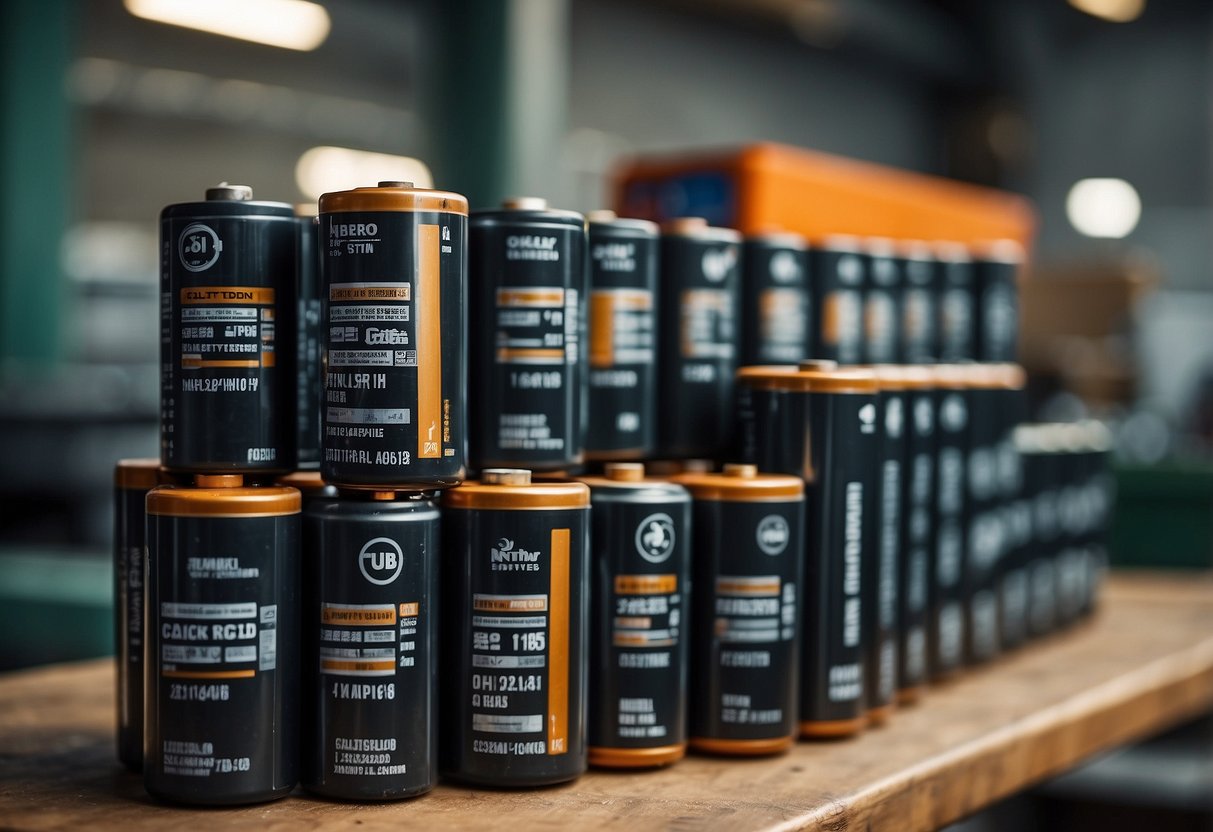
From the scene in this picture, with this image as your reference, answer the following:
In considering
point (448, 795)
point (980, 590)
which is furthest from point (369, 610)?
point (980, 590)

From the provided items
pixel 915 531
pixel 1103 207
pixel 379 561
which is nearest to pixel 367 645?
pixel 379 561

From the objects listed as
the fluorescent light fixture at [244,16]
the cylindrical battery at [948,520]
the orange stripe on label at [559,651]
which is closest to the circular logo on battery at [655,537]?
the orange stripe on label at [559,651]

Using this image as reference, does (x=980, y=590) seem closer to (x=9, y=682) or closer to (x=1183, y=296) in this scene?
(x=9, y=682)

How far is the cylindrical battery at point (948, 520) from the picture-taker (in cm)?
191

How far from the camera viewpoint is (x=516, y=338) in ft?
4.63

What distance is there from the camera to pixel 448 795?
1.32m

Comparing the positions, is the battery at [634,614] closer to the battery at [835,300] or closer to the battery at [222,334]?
the battery at [222,334]

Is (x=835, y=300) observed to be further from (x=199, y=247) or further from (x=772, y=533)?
(x=199, y=247)

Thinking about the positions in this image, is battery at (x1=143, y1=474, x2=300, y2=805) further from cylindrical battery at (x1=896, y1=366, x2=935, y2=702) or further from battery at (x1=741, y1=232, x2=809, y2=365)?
cylindrical battery at (x1=896, y1=366, x2=935, y2=702)

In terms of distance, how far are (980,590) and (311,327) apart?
3.72 feet

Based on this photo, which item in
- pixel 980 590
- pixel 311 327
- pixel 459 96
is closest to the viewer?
pixel 311 327

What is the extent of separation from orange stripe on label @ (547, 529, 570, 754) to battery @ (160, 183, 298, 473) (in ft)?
0.97

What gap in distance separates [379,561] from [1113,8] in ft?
34.0

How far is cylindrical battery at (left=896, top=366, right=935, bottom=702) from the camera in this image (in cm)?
181
